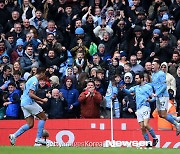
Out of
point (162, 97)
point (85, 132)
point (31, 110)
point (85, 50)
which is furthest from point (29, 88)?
point (85, 50)

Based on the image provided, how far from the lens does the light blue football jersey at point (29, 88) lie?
859 inches

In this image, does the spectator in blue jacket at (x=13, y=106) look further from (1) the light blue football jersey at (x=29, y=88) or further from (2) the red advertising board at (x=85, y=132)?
(1) the light blue football jersey at (x=29, y=88)

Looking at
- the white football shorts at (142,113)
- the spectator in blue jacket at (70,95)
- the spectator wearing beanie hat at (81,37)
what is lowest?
the white football shorts at (142,113)

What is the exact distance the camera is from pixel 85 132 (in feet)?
76.0

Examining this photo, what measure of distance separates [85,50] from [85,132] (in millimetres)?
3539

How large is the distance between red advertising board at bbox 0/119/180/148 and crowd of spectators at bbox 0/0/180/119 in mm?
435

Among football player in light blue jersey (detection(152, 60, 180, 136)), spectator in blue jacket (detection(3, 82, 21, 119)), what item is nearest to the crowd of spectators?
spectator in blue jacket (detection(3, 82, 21, 119))

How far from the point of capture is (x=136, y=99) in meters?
Result: 22.0

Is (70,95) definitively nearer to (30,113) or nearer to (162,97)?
(30,113)

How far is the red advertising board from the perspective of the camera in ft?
73.8

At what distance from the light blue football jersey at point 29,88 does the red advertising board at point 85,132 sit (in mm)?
1488

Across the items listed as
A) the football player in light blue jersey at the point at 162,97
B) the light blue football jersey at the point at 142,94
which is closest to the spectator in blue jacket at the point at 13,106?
the light blue football jersey at the point at 142,94

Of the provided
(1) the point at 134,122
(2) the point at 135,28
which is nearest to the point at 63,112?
(1) the point at 134,122

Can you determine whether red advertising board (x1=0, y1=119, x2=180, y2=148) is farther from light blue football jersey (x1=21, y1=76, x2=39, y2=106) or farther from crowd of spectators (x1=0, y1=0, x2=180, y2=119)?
light blue football jersey (x1=21, y1=76, x2=39, y2=106)
